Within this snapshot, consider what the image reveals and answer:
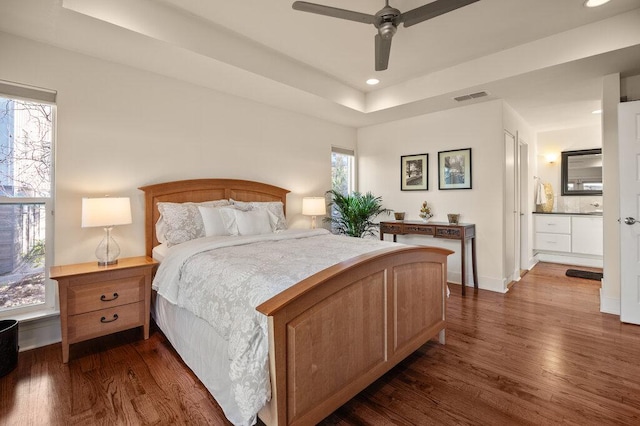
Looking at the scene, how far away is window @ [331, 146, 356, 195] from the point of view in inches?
205

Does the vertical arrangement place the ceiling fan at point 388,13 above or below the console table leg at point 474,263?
above

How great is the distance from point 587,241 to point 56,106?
7.22 meters

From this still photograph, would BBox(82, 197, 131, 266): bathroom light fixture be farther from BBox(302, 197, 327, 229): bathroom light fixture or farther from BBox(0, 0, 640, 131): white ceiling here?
BBox(302, 197, 327, 229): bathroom light fixture

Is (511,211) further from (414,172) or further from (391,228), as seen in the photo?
(391,228)

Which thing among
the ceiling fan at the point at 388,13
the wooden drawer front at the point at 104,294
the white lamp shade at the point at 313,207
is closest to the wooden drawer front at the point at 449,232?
the white lamp shade at the point at 313,207

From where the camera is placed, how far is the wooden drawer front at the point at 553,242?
5.23 m

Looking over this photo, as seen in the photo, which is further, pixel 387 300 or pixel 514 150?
pixel 514 150

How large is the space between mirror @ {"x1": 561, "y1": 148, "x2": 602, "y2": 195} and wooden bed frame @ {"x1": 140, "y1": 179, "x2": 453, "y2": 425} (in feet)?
15.4

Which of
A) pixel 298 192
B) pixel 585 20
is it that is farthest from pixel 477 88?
pixel 298 192

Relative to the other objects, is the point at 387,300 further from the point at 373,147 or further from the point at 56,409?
the point at 373,147

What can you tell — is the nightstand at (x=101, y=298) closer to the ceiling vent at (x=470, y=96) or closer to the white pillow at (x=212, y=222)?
the white pillow at (x=212, y=222)

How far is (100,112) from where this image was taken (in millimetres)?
2766

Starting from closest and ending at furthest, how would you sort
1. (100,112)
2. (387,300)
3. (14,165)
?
(387,300) → (14,165) → (100,112)

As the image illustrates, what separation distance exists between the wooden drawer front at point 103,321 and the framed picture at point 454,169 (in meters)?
3.98
